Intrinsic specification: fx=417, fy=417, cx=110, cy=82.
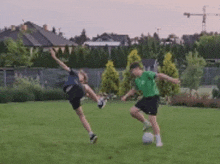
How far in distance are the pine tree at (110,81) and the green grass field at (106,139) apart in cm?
732

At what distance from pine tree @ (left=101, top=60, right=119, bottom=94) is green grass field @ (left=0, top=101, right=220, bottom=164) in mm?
7318

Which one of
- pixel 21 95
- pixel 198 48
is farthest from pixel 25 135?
pixel 198 48

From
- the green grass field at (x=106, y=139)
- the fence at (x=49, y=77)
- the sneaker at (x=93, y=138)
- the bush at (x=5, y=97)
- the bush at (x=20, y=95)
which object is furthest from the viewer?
the fence at (x=49, y=77)

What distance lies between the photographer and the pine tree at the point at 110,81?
2559 centimetres

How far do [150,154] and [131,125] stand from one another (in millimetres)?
5532

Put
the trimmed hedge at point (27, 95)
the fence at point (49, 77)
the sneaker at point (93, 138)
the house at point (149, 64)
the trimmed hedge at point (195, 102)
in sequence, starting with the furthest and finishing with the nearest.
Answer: the house at point (149, 64) → the fence at point (49, 77) → the trimmed hedge at point (27, 95) → the trimmed hedge at point (195, 102) → the sneaker at point (93, 138)

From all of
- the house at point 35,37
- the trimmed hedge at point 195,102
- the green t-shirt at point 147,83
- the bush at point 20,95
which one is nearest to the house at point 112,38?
the house at point 35,37

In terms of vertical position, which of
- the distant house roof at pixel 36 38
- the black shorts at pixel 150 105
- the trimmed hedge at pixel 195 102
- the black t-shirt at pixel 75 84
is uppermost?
the distant house roof at pixel 36 38

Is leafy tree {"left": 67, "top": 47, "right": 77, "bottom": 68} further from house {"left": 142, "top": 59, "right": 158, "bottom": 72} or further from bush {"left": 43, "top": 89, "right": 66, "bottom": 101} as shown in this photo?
bush {"left": 43, "top": 89, "right": 66, "bottom": 101}

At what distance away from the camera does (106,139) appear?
11.0 meters

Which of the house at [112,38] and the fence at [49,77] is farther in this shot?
the house at [112,38]

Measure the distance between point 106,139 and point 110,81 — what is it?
577 inches

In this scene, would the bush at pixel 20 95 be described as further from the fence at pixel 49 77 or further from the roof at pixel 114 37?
the roof at pixel 114 37

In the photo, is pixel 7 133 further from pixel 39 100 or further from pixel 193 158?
pixel 39 100
